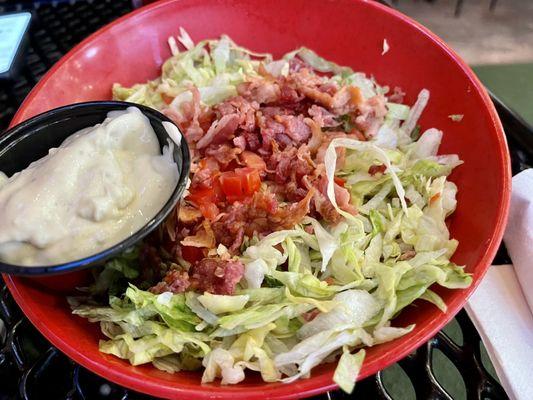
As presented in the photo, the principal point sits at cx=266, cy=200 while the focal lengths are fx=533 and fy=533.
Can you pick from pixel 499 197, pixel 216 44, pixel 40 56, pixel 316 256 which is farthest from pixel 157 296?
pixel 40 56

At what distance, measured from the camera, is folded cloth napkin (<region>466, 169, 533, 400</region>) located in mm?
1304

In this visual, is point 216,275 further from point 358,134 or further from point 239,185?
point 358,134

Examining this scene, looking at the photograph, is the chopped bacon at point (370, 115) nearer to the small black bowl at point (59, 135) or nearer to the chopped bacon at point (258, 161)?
the chopped bacon at point (258, 161)

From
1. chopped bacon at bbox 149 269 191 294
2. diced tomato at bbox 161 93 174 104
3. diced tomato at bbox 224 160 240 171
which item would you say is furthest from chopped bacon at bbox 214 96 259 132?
chopped bacon at bbox 149 269 191 294

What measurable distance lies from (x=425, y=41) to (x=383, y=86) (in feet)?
0.75

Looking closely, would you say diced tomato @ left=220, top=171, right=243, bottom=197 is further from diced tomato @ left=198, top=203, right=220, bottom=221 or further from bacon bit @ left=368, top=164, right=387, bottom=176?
bacon bit @ left=368, top=164, right=387, bottom=176

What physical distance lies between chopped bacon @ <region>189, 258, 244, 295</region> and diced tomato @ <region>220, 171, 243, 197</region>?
0.23 meters

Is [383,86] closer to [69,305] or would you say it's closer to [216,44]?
[216,44]

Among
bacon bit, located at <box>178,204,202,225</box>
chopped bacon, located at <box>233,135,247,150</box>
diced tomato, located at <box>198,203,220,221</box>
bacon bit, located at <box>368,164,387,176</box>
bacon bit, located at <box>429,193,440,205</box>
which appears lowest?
bacon bit, located at <box>178,204,202,225</box>

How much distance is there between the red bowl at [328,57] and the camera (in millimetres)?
1204

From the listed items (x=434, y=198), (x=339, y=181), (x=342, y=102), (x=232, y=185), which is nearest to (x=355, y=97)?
(x=342, y=102)

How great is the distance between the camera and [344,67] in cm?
208

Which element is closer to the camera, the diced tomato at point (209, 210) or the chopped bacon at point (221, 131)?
the diced tomato at point (209, 210)

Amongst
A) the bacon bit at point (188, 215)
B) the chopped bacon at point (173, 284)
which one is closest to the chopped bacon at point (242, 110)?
the bacon bit at point (188, 215)
